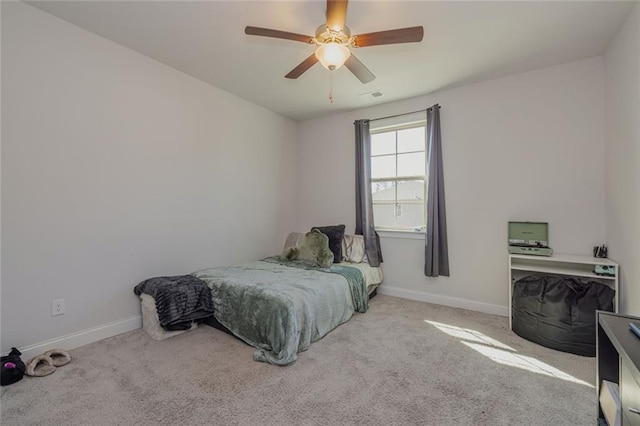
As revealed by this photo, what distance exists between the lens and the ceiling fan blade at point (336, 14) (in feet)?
5.26

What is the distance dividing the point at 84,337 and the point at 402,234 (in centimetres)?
343

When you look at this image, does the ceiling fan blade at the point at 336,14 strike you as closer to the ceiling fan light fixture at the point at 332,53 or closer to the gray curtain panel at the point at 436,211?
the ceiling fan light fixture at the point at 332,53

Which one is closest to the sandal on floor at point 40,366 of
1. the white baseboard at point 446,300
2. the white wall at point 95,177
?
the white wall at point 95,177

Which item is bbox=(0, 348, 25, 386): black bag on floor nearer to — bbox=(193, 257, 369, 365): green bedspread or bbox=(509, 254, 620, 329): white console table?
bbox=(193, 257, 369, 365): green bedspread

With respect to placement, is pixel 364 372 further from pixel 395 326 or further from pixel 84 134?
pixel 84 134

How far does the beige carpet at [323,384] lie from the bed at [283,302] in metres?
0.12

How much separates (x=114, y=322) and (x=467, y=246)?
371 centimetres

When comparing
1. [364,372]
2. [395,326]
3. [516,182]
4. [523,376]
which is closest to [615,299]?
[523,376]

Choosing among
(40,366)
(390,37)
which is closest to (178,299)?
(40,366)

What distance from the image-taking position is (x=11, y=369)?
181 cm

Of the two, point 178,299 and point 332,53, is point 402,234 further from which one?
point 178,299

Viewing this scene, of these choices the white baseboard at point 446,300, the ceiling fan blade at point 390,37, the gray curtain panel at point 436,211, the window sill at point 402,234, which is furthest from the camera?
the window sill at point 402,234

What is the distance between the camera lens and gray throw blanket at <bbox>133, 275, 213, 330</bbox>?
241 centimetres

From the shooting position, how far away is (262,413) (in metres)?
1.56
